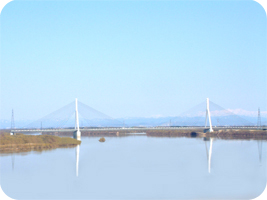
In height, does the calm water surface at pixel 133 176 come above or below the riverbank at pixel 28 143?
below

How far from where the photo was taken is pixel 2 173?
1403cm

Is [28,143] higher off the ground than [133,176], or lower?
higher

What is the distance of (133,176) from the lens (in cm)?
1324

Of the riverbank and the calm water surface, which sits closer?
the calm water surface

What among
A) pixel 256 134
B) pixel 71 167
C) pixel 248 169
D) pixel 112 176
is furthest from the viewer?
pixel 256 134

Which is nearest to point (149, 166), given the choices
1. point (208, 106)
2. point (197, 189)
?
point (197, 189)

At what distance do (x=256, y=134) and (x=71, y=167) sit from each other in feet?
88.5

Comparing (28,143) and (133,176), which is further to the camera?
(28,143)

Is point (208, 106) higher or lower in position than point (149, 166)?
higher

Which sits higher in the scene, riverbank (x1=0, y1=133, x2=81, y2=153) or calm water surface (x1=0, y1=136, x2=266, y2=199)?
riverbank (x1=0, y1=133, x2=81, y2=153)

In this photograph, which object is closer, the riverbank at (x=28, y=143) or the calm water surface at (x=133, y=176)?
the calm water surface at (x=133, y=176)

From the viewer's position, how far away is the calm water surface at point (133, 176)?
35.4 feet

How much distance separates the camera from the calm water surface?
35.4ft

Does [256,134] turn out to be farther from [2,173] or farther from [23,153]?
[2,173]
